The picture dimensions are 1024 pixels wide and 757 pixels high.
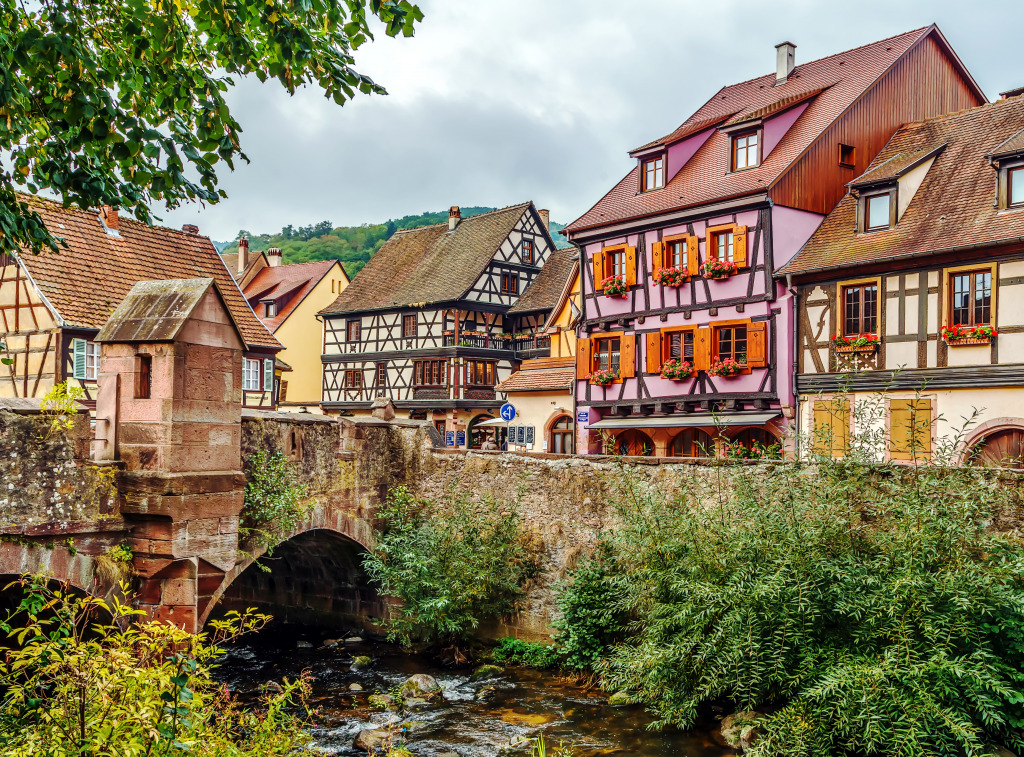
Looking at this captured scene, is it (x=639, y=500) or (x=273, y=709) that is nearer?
(x=273, y=709)

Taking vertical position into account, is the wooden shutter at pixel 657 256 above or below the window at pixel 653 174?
below

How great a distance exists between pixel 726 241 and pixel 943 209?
440cm

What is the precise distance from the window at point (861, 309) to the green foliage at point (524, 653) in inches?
325

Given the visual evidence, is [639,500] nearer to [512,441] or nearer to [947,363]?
[947,363]

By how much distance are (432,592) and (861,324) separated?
9.20 m

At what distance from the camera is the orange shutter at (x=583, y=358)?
72.9 feet

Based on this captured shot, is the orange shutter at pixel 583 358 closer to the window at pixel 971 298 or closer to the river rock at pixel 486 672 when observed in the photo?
the window at pixel 971 298

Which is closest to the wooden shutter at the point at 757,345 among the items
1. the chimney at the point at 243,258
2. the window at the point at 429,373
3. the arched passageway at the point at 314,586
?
the arched passageway at the point at 314,586

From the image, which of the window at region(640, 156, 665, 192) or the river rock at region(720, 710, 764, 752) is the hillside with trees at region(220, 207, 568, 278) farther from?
the river rock at region(720, 710, 764, 752)

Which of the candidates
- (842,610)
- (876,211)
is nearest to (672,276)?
(876,211)

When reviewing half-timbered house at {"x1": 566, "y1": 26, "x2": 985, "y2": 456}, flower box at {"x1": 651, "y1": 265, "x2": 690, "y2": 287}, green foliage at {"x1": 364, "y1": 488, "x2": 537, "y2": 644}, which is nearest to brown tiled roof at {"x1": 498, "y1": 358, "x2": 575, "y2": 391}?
half-timbered house at {"x1": 566, "y1": 26, "x2": 985, "y2": 456}

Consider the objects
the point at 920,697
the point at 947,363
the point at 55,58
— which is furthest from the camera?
the point at 947,363

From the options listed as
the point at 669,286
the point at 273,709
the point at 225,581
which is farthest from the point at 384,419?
the point at 273,709

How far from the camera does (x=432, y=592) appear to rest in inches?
571
